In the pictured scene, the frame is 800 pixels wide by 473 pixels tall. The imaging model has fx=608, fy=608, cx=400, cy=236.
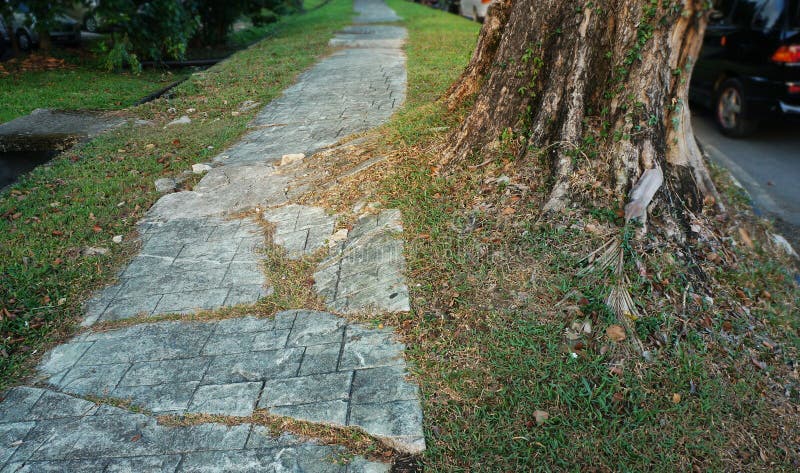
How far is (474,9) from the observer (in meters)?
19.7

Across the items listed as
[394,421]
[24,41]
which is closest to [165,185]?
[394,421]

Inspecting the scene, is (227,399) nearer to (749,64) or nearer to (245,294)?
(245,294)

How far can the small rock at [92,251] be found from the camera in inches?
197

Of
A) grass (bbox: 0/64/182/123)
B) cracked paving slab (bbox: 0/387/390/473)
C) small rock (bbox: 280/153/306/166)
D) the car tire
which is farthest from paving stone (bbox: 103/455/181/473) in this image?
grass (bbox: 0/64/182/123)

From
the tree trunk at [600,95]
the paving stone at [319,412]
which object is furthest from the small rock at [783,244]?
the paving stone at [319,412]

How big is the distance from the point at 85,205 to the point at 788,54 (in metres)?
7.73

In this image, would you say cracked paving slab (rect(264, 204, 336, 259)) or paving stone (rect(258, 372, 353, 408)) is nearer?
paving stone (rect(258, 372, 353, 408))

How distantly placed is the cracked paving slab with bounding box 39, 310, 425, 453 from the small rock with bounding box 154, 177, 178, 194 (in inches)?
95.2

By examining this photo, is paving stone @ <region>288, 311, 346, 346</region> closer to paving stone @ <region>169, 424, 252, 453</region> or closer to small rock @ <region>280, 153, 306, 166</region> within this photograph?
paving stone @ <region>169, 424, 252, 453</region>

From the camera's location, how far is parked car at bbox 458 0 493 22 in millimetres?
18734

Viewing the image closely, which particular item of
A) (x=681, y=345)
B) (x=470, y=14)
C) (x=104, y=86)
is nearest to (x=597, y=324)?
(x=681, y=345)

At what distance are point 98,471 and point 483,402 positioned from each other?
194cm

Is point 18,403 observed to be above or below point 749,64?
below

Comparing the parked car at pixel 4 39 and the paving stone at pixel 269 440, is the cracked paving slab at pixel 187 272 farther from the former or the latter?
the parked car at pixel 4 39
